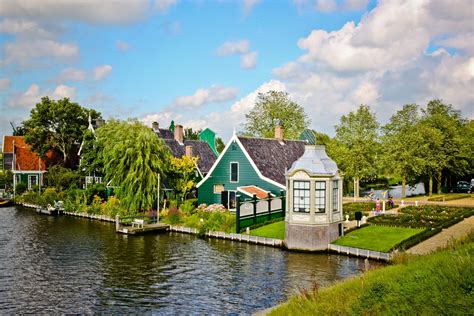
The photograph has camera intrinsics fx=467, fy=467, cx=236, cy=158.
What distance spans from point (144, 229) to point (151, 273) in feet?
41.6

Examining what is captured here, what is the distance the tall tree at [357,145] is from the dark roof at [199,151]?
15.8m

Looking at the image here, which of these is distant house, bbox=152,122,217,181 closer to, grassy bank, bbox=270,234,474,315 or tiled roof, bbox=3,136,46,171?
tiled roof, bbox=3,136,46,171

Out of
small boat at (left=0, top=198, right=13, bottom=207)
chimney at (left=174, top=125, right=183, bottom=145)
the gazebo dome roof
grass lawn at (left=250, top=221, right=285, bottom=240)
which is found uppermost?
chimney at (left=174, top=125, right=183, bottom=145)

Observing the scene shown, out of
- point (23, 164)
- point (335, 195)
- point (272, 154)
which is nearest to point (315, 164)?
point (335, 195)

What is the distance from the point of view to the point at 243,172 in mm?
43625

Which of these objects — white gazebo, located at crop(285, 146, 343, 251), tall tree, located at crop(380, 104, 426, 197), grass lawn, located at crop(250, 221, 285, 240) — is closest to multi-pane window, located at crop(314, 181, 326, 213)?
white gazebo, located at crop(285, 146, 343, 251)

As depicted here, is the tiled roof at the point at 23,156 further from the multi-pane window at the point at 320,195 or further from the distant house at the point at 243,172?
the multi-pane window at the point at 320,195

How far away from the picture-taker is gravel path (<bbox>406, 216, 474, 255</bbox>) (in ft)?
83.4

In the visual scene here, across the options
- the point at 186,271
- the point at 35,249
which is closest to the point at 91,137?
the point at 35,249

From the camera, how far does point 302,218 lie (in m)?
28.8

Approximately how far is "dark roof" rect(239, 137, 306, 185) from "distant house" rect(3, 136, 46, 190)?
128ft

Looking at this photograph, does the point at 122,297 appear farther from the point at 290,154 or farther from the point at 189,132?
the point at 189,132

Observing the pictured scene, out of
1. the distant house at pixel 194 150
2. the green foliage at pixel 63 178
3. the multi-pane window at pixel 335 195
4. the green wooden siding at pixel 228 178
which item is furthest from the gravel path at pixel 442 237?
the green foliage at pixel 63 178

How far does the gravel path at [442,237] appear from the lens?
25406mm
